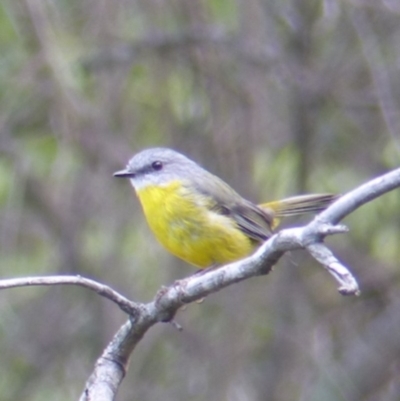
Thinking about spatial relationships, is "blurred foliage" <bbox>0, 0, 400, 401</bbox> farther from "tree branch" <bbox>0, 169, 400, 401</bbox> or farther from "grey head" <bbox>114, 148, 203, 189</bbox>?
"tree branch" <bbox>0, 169, 400, 401</bbox>

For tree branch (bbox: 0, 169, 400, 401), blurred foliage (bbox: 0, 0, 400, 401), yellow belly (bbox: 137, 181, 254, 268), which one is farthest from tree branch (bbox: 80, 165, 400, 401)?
blurred foliage (bbox: 0, 0, 400, 401)

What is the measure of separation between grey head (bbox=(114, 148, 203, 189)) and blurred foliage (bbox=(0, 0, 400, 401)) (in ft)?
3.20

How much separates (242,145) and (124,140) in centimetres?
106

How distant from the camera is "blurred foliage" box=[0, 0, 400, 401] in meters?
7.16

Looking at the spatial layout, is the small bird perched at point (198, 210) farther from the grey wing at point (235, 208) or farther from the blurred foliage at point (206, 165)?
the blurred foliage at point (206, 165)

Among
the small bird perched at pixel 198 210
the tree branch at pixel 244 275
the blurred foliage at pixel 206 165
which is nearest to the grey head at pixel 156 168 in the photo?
the small bird perched at pixel 198 210

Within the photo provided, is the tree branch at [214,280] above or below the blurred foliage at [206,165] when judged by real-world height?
below

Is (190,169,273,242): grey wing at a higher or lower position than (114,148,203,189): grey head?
lower

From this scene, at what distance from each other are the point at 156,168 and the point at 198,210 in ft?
1.40

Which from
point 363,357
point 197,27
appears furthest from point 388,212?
point 197,27

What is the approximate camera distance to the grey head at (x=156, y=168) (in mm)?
5859

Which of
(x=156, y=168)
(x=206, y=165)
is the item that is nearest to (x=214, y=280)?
(x=156, y=168)

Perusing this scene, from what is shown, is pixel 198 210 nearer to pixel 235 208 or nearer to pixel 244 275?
pixel 235 208

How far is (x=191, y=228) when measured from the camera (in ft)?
18.3
